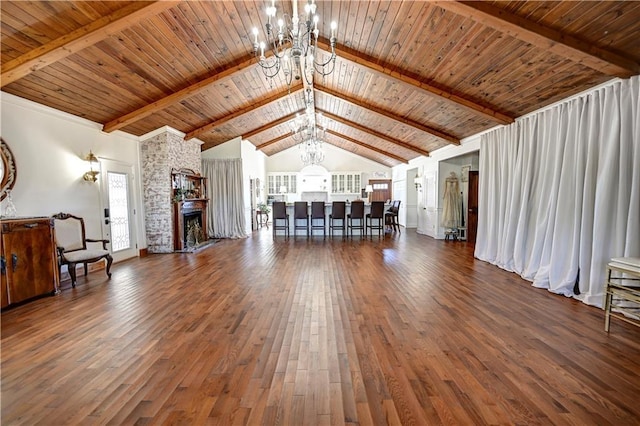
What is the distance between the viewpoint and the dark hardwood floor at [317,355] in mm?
1712

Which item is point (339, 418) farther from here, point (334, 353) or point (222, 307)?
point (222, 307)

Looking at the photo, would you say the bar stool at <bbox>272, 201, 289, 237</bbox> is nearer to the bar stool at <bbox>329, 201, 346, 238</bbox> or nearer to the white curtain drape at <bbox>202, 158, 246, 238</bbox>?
the white curtain drape at <bbox>202, 158, 246, 238</bbox>

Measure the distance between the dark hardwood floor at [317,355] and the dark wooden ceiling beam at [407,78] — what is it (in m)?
2.78

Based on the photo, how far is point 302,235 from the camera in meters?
9.12

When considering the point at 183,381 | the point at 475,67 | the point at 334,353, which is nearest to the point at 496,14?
the point at 475,67

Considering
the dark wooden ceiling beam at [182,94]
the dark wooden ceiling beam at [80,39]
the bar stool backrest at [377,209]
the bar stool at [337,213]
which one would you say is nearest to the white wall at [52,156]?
the dark wooden ceiling beam at [182,94]

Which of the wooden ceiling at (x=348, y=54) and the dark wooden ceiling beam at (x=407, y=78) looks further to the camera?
the dark wooden ceiling beam at (x=407, y=78)

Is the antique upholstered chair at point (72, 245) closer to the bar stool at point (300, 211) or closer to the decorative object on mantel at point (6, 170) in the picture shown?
the decorative object on mantel at point (6, 170)

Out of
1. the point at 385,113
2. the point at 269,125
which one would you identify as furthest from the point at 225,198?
the point at 385,113

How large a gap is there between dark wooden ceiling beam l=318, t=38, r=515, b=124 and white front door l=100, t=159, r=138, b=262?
15.0 ft

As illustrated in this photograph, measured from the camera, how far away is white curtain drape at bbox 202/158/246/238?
891 centimetres

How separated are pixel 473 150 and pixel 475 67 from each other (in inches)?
115

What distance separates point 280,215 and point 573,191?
6.75 m

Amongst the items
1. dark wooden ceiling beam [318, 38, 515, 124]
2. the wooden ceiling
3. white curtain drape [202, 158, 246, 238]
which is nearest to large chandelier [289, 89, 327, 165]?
the wooden ceiling
